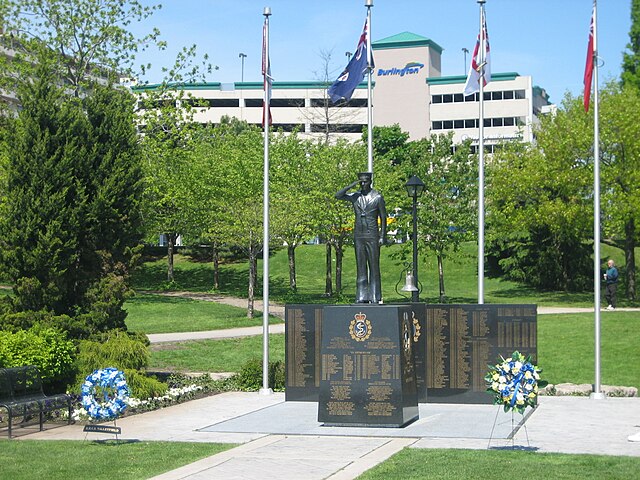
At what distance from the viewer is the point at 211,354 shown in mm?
26734

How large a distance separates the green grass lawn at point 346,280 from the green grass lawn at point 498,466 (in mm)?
30803

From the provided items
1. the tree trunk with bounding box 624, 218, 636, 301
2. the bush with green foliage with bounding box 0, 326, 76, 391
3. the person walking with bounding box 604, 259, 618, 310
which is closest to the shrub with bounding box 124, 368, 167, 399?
the bush with green foliage with bounding box 0, 326, 76, 391

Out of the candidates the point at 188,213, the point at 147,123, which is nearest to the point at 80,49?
the point at 147,123

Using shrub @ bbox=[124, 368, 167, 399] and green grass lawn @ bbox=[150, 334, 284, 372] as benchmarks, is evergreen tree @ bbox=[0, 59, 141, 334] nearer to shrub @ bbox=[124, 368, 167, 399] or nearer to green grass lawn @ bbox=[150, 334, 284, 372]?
shrub @ bbox=[124, 368, 167, 399]

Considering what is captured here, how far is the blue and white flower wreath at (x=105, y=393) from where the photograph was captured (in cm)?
1427

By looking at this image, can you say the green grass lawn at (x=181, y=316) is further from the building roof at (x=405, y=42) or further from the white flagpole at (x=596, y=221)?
the building roof at (x=405, y=42)

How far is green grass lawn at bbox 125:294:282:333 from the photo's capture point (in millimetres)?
33719

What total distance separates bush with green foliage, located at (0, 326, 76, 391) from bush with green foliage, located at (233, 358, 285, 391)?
4461mm

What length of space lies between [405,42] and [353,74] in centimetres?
7792

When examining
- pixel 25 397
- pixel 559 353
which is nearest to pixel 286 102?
pixel 559 353

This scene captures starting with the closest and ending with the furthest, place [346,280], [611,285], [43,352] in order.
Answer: [43,352], [611,285], [346,280]

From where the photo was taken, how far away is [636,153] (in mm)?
40344

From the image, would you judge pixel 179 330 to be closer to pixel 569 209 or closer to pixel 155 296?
pixel 155 296

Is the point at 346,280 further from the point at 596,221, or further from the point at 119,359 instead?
the point at 119,359
